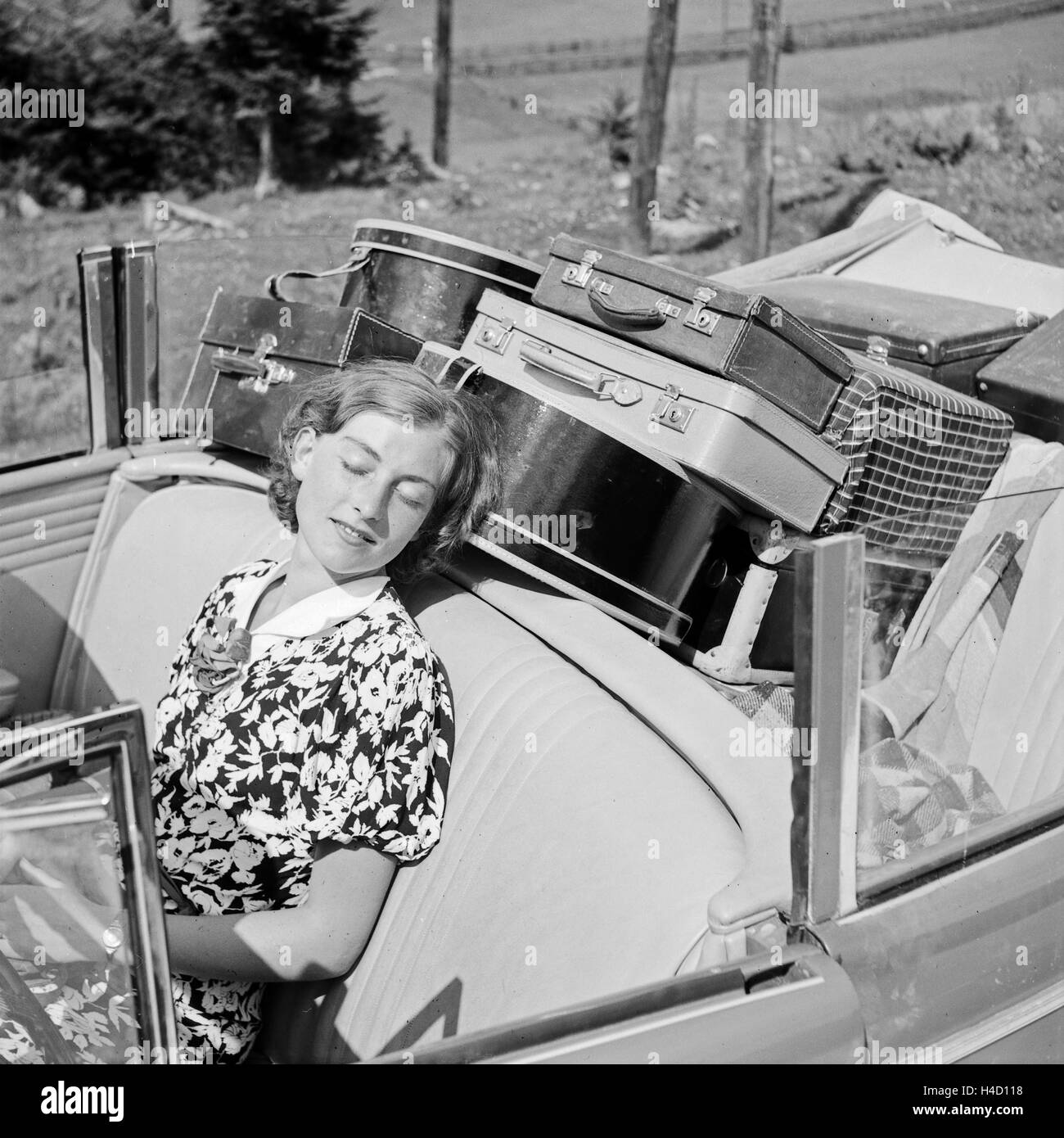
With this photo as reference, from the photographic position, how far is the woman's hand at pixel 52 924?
135 centimetres

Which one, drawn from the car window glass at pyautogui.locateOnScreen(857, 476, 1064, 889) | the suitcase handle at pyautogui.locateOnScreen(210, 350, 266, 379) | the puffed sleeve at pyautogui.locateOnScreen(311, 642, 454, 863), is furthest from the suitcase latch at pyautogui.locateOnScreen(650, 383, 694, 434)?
the suitcase handle at pyautogui.locateOnScreen(210, 350, 266, 379)

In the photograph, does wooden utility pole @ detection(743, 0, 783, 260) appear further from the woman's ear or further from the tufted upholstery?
the woman's ear

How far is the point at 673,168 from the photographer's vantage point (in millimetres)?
10141

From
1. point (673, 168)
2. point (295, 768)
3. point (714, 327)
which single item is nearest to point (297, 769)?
point (295, 768)

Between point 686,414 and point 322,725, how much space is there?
0.76m

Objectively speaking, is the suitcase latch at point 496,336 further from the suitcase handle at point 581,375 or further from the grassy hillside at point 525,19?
the grassy hillside at point 525,19

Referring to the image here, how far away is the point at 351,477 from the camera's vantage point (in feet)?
6.53

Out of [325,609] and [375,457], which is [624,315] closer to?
[375,457]

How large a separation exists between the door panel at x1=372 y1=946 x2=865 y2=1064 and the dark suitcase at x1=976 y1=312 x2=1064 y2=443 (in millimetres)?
1458

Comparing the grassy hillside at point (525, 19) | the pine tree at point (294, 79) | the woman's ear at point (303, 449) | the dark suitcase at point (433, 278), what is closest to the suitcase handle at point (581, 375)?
the dark suitcase at point (433, 278)

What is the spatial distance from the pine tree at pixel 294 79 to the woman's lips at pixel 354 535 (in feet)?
32.1

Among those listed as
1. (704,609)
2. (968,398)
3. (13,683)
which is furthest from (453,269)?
(13,683)
